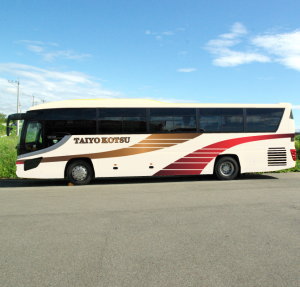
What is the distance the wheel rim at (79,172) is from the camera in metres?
10.7

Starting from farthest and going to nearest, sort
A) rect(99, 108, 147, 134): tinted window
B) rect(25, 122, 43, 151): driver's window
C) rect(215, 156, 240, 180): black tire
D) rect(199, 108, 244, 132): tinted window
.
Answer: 1. rect(215, 156, 240, 180): black tire
2. rect(199, 108, 244, 132): tinted window
3. rect(99, 108, 147, 134): tinted window
4. rect(25, 122, 43, 151): driver's window

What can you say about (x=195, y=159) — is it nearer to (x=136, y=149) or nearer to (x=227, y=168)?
(x=227, y=168)

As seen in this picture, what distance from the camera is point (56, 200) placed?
7730 millimetres

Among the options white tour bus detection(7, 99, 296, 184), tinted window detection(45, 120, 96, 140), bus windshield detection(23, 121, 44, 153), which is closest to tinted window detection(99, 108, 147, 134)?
white tour bus detection(7, 99, 296, 184)

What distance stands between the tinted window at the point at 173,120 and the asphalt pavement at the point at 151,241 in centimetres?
389

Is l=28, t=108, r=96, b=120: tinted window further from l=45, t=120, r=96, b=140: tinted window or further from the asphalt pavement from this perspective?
the asphalt pavement

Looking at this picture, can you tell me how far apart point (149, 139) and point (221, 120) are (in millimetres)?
3007

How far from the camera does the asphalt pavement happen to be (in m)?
3.29

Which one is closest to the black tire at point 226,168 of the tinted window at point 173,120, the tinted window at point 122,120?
the tinted window at point 173,120

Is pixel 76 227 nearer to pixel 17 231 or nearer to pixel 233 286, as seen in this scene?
pixel 17 231

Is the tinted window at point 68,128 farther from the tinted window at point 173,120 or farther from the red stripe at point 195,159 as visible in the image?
the red stripe at point 195,159

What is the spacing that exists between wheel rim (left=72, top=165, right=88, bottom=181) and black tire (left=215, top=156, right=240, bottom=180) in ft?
17.1

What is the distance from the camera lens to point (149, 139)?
11062 millimetres

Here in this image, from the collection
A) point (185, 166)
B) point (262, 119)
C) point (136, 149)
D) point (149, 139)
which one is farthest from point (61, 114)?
point (262, 119)
